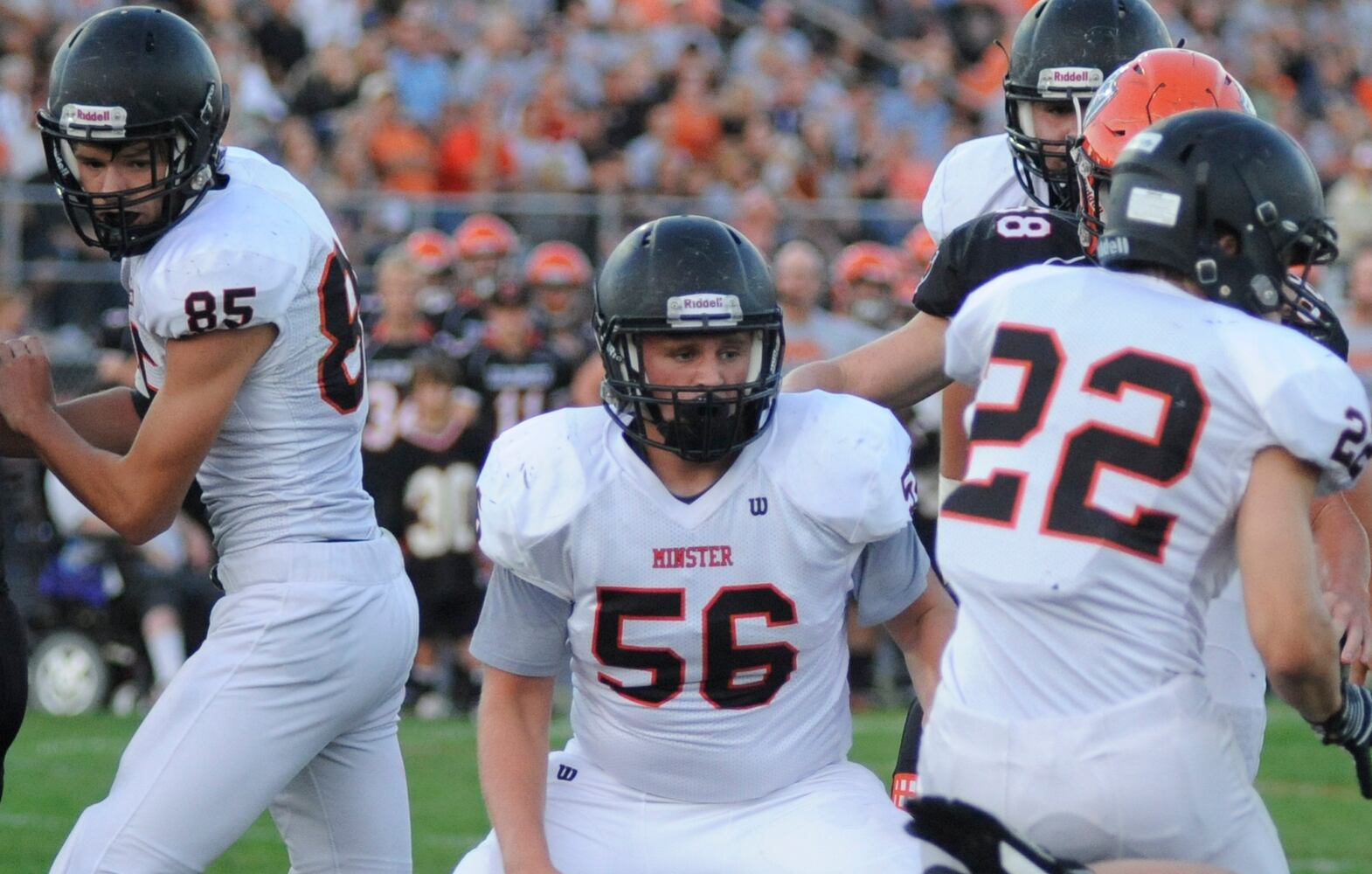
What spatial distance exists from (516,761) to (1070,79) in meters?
1.70

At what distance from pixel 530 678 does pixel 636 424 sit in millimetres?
468

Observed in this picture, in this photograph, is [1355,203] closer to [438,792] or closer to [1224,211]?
[438,792]

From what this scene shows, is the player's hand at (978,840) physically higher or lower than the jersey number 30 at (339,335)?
lower

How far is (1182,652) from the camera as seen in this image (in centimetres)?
280

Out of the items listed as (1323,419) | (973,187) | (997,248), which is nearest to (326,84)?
(973,187)

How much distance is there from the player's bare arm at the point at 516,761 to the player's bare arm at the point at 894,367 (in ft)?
2.95

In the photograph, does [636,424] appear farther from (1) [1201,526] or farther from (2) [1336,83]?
(2) [1336,83]

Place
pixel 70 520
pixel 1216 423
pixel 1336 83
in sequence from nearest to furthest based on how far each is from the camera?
pixel 1216 423 < pixel 70 520 < pixel 1336 83

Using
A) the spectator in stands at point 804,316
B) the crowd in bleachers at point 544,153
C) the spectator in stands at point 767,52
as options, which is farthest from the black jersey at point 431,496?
the spectator in stands at point 767,52

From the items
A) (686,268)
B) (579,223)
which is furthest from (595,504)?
(579,223)

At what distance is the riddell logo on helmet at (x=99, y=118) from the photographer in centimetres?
361

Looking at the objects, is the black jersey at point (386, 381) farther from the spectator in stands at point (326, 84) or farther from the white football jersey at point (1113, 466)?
the white football jersey at point (1113, 466)

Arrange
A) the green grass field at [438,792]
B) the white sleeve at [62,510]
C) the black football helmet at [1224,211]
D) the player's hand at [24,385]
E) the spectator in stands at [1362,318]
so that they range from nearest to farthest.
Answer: the black football helmet at [1224,211] < the player's hand at [24,385] < the green grass field at [438,792] < the white sleeve at [62,510] < the spectator in stands at [1362,318]

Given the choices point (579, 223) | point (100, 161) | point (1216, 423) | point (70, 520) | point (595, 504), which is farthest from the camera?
point (579, 223)
